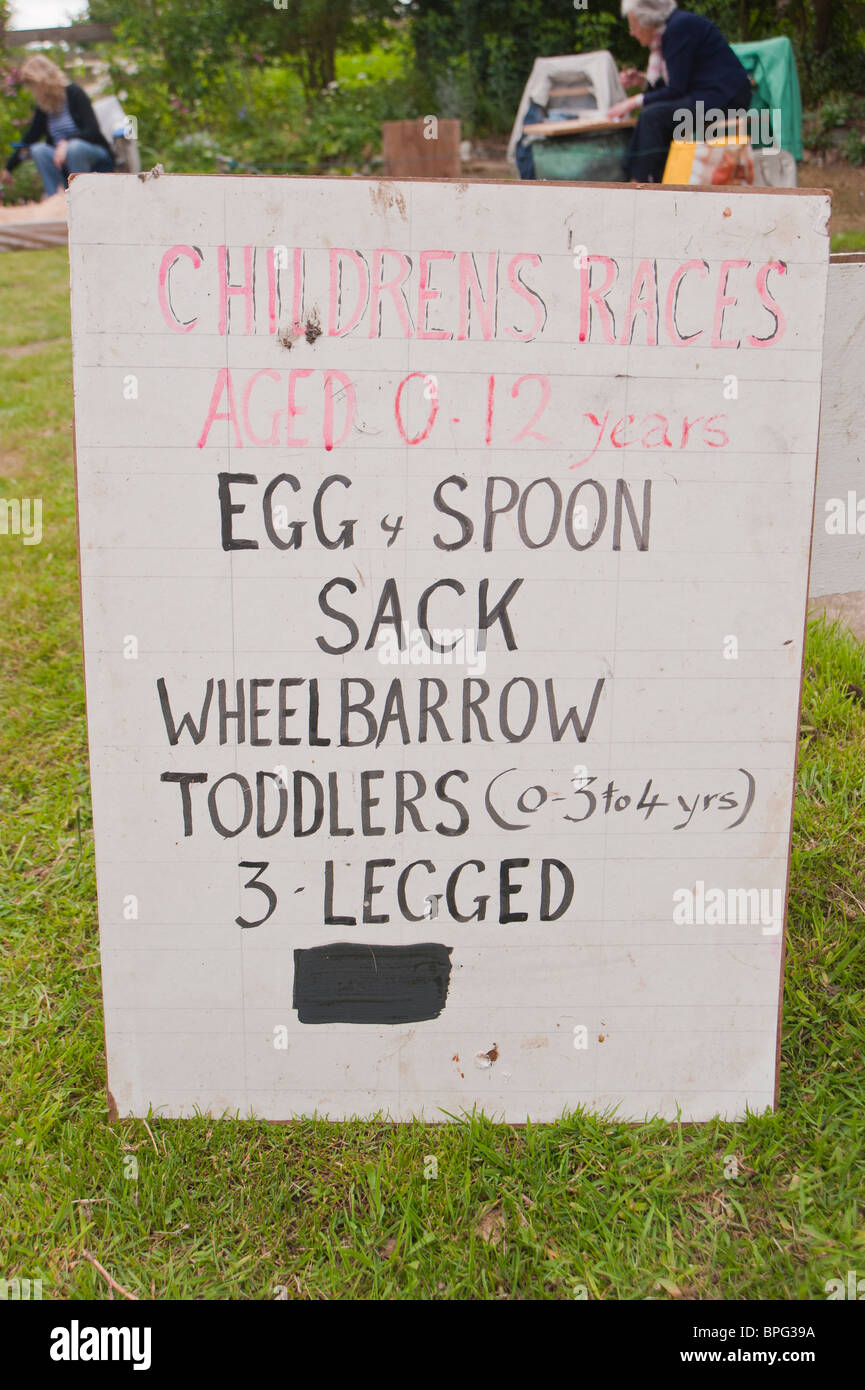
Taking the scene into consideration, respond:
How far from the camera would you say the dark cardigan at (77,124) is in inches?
362

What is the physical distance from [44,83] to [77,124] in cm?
39

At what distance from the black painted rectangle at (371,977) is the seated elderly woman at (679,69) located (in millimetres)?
6100

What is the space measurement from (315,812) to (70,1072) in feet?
2.37

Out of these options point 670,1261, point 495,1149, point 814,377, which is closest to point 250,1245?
point 495,1149

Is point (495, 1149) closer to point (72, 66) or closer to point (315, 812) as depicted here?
point (315, 812)

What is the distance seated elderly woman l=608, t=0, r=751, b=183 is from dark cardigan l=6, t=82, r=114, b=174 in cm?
482

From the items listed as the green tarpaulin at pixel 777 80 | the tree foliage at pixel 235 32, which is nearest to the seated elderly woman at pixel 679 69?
the green tarpaulin at pixel 777 80

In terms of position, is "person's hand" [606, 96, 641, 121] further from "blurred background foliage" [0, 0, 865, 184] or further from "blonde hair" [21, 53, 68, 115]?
"blurred background foliage" [0, 0, 865, 184]

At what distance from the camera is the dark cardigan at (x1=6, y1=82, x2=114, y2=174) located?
9207 mm

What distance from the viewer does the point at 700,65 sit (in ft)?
21.4

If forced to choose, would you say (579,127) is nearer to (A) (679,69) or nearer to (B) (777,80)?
(B) (777,80)

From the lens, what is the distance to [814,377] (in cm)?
166

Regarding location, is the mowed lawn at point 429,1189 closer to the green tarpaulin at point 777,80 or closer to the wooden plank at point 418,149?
the green tarpaulin at point 777,80

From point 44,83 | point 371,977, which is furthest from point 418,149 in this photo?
point 371,977
